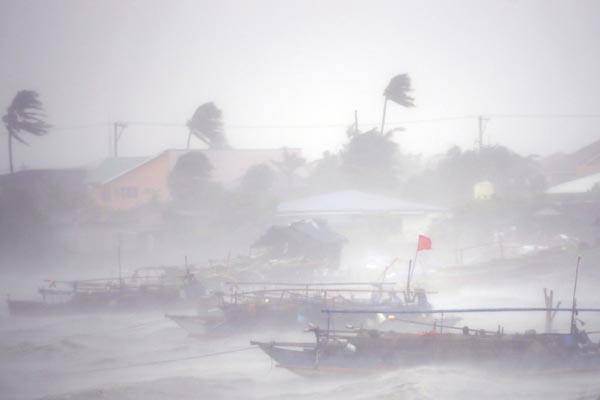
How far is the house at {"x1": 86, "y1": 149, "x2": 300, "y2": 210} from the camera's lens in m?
43.3

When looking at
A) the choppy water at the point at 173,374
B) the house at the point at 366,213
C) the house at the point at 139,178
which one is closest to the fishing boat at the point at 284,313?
the choppy water at the point at 173,374

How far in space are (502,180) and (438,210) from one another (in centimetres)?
1192

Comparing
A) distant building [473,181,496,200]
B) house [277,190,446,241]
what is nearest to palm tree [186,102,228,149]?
house [277,190,446,241]

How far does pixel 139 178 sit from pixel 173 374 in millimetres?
29137

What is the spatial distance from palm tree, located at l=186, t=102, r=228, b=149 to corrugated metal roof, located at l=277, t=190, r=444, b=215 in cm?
876

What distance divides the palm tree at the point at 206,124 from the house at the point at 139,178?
46.5 inches

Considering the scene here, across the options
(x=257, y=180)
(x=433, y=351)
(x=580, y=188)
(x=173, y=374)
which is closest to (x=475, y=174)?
(x=580, y=188)

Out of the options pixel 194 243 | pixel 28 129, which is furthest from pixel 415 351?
pixel 28 129

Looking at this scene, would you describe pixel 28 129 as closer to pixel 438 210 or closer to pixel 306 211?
pixel 306 211

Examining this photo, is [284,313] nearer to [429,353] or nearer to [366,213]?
[429,353]

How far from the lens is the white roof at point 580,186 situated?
1548 inches

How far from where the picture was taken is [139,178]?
145ft

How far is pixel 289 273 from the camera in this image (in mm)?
27797

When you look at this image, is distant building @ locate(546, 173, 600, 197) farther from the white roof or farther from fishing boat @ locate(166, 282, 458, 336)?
fishing boat @ locate(166, 282, 458, 336)
